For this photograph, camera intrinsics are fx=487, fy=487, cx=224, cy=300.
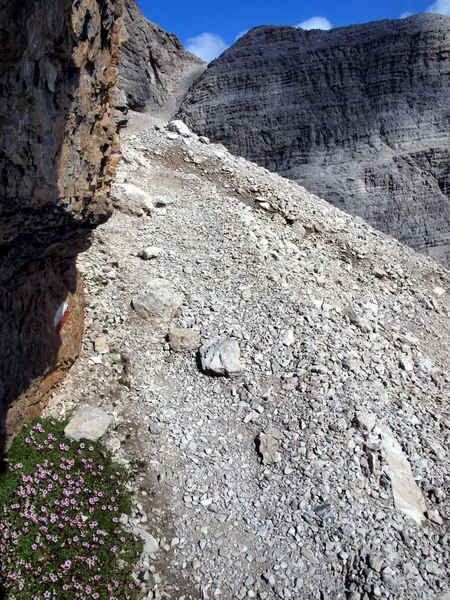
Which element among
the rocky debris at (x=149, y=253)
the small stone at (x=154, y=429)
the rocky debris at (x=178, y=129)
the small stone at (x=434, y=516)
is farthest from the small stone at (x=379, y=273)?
the small stone at (x=154, y=429)

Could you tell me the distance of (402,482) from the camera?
337 inches

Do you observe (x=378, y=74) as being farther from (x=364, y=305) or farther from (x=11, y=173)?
(x=11, y=173)

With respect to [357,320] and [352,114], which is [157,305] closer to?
[357,320]

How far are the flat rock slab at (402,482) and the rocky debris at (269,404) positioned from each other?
0.12 metres

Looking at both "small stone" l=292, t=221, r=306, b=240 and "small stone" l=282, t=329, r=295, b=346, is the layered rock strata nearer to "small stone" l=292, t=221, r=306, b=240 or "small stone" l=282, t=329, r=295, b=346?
"small stone" l=282, t=329, r=295, b=346

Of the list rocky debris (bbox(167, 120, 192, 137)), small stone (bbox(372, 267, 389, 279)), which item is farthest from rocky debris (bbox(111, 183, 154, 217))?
small stone (bbox(372, 267, 389, 279))

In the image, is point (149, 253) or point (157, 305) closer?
point (157, 305)

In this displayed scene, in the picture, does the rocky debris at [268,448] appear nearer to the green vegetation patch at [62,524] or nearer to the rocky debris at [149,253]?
the green vegetation patch at [62,524]

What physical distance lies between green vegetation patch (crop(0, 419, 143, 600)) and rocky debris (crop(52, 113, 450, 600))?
1.45 feet

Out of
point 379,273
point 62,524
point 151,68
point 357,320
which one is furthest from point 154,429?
point 151,68

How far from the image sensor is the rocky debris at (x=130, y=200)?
1426 centimetres

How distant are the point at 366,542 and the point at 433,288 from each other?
36.6ft

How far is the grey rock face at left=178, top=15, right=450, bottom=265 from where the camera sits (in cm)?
3528

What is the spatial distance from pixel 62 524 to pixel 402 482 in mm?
5671
